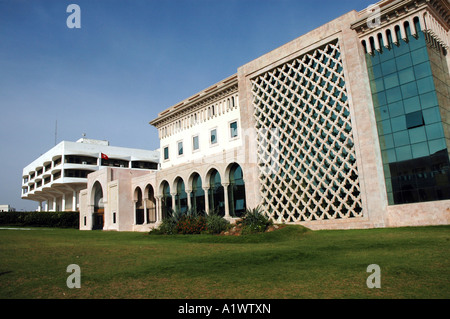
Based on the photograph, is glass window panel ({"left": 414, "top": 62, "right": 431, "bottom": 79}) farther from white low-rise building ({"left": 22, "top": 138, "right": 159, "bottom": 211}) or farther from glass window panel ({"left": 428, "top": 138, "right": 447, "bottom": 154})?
white low-rise building ({"left": 22, "top": 138, "right": 159, "bottom": 211})

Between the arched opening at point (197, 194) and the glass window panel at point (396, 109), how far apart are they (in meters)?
14.6

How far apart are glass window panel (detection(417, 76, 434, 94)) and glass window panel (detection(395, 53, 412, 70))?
1052 millimetres

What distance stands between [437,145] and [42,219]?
43637 millimetres

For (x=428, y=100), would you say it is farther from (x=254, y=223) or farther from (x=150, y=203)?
(x=150, y=203)

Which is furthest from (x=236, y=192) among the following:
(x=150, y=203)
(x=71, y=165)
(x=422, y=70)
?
Result: (x=71, y=165)

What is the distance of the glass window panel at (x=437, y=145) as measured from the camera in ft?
49.7

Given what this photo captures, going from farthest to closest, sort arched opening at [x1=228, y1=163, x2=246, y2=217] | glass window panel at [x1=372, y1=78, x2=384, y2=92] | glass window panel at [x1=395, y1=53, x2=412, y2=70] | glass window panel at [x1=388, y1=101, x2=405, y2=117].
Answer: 1. arched opening at [x1=228, y1=163, x2=246, y2=217]
2. glass window panel at [x1=372, y1=78, x2=384, y2=92]
3. glass window panel at [x1=388, y1=101, x2=405, y2=117]
4. glass window panel at [x1=395, y1=53, x2=412, y2=70]

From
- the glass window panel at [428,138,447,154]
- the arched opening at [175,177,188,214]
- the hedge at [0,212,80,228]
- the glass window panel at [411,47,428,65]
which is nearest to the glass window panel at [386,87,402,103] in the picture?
the glass window panel at [411,47,428,65]

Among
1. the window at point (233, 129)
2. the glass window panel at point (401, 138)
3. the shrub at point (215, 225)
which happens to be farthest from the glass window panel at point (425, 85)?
the window at point (233, 129)

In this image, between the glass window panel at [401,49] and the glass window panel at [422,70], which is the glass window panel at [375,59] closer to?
the glass window panel at [401,49]

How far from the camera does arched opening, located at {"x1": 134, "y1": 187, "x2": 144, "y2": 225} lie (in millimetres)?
33656

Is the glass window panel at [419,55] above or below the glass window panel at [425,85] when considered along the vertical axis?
above
